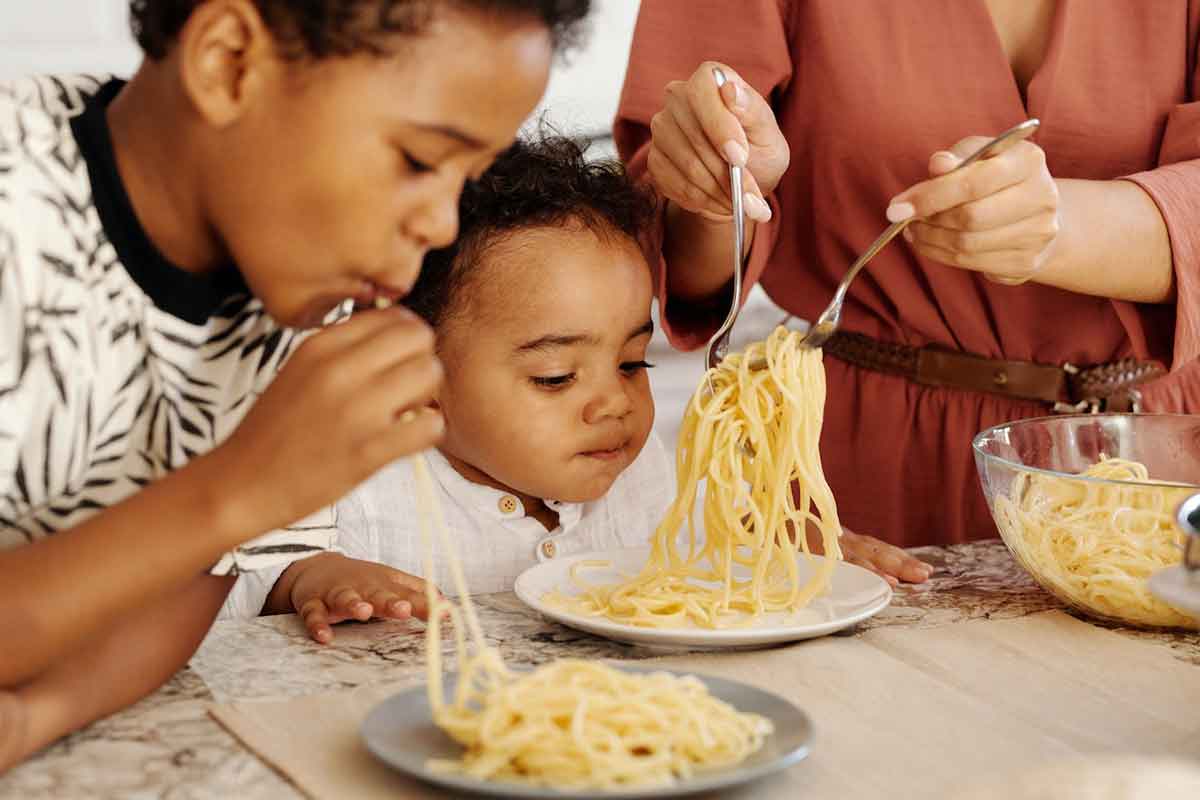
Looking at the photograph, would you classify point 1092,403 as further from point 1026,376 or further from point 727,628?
point 727,628

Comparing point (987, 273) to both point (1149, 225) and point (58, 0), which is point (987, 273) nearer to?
point (1149, 225)

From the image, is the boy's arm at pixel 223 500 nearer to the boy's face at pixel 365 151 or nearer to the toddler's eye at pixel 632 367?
the boy's face at pixel 365 151

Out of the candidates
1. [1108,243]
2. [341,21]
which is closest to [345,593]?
[341,21]

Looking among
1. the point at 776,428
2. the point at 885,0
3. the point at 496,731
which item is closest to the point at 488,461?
the point at 776,428

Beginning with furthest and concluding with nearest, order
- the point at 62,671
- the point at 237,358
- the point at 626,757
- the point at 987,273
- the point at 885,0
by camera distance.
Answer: the point at 885,0, the point at 987,273, the point at 237,358, the point at 62,671, the point at 626,757

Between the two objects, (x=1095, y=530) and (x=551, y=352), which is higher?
(x=551, y=352)

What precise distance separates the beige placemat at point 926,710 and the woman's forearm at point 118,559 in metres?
0.18

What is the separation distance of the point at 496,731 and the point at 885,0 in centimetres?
137

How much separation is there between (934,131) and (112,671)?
1369 mm

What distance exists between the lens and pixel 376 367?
1.14 metres

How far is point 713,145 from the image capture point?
1775 millimetres

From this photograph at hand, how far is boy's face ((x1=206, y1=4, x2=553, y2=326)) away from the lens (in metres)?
1.17

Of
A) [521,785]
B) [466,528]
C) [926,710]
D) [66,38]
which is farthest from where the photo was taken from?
[66,38]

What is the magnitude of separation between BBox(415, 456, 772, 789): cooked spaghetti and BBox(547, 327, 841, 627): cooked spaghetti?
490 mm
